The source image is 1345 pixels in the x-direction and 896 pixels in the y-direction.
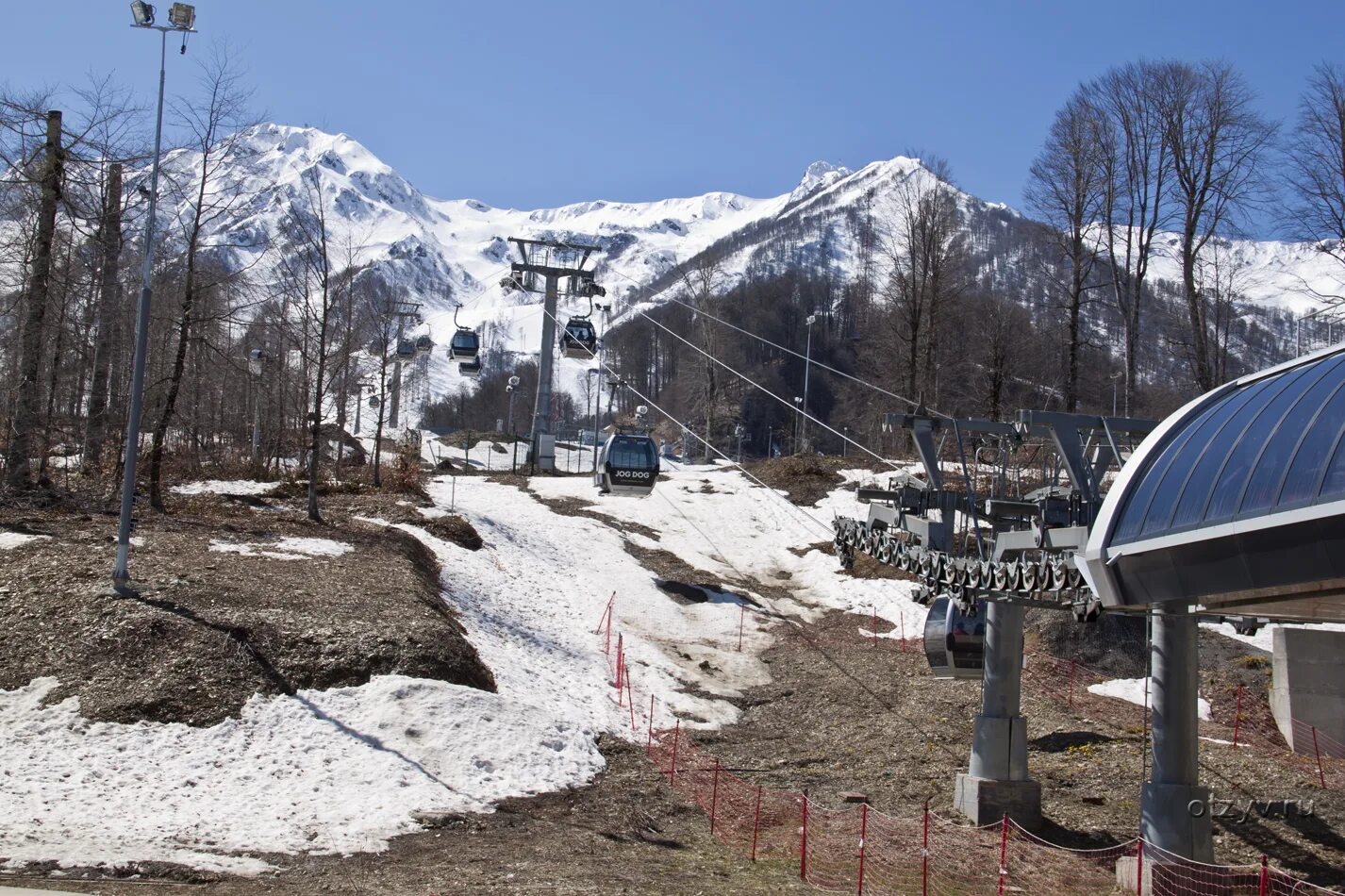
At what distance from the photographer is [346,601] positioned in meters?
20.7

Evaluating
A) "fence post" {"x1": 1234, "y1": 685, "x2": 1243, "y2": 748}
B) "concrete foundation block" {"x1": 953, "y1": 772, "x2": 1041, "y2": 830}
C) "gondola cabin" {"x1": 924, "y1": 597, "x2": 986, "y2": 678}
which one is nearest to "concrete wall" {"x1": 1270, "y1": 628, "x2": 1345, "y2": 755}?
"fence post" {"x1": 1234, "y1": 685, "x2": 1243, "y2": 748}

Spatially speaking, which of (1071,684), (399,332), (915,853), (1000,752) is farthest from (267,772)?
(399,332)

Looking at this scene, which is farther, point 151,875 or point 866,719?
point 866,719

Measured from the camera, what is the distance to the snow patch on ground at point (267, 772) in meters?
12.5

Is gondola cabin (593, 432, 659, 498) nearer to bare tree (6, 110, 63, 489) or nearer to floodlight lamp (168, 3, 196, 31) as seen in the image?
bare tree (6, 110, 63, 489)

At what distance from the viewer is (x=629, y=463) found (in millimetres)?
33469

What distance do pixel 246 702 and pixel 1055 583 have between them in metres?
11.2

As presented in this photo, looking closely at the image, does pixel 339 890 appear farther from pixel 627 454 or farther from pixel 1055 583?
pixel 627 454

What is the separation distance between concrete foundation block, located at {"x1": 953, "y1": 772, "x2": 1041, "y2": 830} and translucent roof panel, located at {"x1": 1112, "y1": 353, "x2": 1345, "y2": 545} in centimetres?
620

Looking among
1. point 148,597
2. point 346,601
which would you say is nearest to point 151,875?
point 148,597

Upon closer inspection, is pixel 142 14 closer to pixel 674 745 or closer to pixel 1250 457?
pixel 674 745

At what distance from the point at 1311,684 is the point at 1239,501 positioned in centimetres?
1626

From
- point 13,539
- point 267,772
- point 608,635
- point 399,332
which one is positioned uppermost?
point 399,332

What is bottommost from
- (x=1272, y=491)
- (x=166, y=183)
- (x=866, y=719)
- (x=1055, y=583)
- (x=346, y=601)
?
(x=866, y=719)
